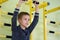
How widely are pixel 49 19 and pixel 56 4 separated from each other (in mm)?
368

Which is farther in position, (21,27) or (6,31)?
(6,31)

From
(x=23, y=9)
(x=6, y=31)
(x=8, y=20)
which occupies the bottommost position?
(x=6, y=31)

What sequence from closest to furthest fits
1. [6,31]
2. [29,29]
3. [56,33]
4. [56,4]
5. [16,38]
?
1. [16,38]
2. [29,29]
3. [6,31]
4. [56,33]
5. [56,4]

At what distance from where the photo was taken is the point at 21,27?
148cm

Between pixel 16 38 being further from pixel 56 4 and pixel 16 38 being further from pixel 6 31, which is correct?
pixel 56 4

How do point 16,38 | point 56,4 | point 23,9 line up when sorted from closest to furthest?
point 16,38 → point 23,9 → point 56,4

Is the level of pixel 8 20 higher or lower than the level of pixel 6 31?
higher

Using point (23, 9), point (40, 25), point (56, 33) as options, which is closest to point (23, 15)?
point (23, 9)

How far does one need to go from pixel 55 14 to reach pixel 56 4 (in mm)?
212

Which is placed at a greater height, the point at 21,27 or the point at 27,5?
the point at 27,5

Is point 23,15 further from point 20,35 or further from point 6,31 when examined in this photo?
point 6,31

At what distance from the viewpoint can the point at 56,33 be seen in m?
2.77

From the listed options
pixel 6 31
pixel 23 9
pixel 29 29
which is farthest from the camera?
pixel 23 9

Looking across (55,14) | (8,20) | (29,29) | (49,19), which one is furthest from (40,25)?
(29,29)
